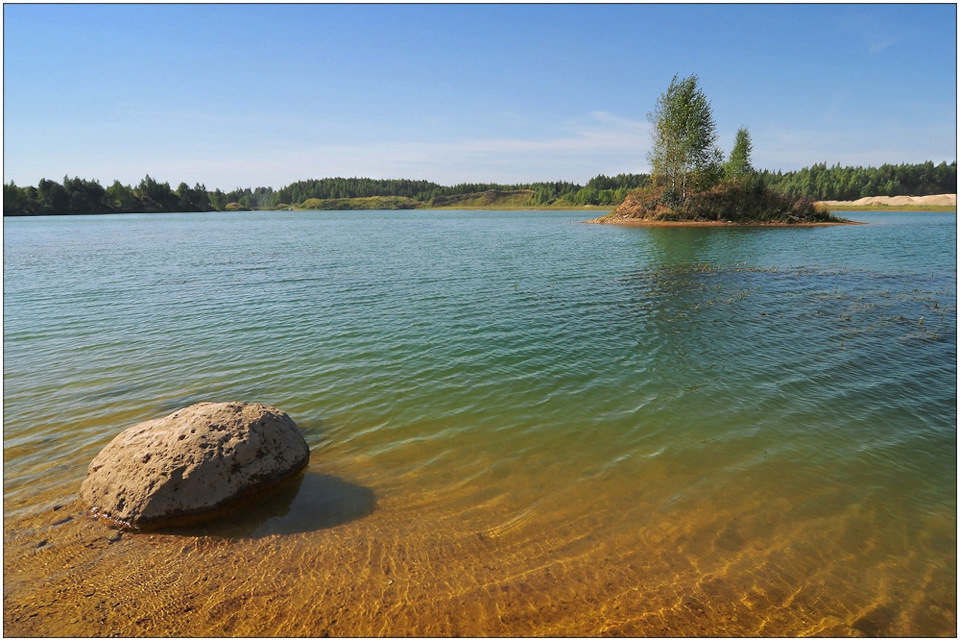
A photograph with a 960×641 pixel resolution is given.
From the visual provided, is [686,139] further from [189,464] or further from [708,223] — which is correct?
[189,464]

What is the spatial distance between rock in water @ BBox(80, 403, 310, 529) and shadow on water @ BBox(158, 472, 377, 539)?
0.23 metres

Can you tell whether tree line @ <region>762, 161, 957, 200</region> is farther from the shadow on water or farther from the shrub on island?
the shadow on water

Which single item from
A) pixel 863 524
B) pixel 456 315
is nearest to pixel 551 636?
pixel 863 524

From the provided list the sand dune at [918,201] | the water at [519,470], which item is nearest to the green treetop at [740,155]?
the sand dune at [918,201]

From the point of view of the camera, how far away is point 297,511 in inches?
274

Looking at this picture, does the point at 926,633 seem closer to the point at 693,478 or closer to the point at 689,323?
the point at 693,478

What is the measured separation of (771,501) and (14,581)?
10120mm

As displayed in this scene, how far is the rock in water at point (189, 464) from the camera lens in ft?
21.8

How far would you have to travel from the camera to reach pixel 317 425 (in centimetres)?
955

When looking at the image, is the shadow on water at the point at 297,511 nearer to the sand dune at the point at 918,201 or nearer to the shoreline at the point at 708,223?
the shoreline at the point at 708,223

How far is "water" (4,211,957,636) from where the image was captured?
5.31 metres

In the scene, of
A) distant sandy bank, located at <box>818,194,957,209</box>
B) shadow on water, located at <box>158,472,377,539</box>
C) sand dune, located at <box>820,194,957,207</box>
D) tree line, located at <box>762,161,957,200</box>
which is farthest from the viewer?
tree line, located at <box>762,161,957,200</box>

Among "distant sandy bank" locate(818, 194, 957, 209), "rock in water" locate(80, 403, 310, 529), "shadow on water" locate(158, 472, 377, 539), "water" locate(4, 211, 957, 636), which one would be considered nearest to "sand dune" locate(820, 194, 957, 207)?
"distant sandy bank" locate(818, 194, 957, 209)

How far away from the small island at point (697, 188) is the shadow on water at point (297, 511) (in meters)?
67.9
